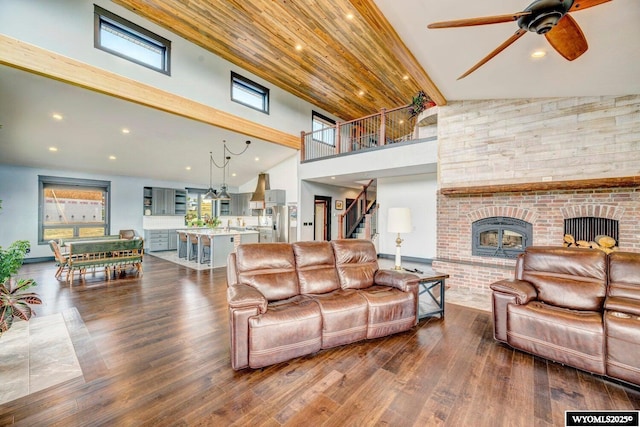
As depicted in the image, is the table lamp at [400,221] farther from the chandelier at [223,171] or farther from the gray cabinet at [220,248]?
the gray cabinet at [220,248]

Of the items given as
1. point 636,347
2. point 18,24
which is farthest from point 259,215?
point 636,347

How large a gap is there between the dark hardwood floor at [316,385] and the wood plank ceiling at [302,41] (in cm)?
314

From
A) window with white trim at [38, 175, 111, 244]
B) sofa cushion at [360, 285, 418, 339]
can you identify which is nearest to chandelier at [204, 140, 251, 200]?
window with white trim at [38, 175, 111, 244]

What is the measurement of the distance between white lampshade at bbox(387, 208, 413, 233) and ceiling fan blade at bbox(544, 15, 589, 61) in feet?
6.56

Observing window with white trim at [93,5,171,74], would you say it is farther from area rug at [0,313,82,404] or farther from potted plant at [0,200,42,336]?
area rug at [0,313,82,404]

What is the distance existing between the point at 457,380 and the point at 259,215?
27.0 ft

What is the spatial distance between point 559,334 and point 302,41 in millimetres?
5844

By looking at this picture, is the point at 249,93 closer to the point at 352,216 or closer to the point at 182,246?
the point at 182,246

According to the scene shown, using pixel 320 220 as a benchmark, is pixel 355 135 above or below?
above

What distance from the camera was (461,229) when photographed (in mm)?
4930

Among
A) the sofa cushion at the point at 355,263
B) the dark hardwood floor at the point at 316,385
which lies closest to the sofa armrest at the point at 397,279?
the sofa cushion at the point at 355,263

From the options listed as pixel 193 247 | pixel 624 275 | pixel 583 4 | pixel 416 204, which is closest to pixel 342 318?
pixel 624 275

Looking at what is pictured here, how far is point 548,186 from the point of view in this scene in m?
3.88

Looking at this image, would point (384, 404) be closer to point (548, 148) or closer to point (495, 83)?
point (495, 83)
